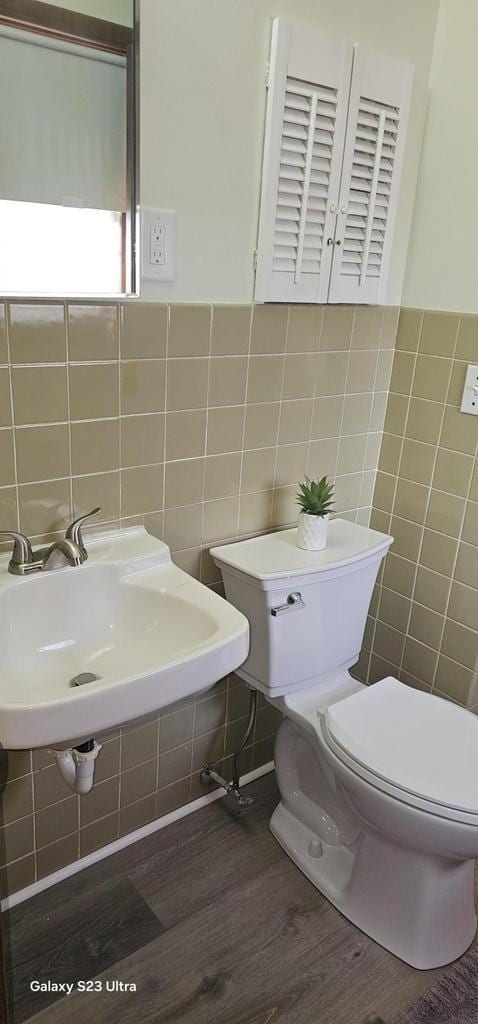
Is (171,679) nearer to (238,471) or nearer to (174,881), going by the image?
(238,471)

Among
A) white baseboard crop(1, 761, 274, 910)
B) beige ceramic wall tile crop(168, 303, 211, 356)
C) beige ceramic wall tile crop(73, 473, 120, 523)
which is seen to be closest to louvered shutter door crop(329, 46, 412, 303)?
beige ceramic wall tile crop(168, 303, 211, 356)

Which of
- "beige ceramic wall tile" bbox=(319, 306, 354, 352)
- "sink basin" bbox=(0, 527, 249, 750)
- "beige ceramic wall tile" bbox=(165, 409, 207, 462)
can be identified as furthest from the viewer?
"beige ceramic wall tile" bbox=(319, 306, 354, 352)

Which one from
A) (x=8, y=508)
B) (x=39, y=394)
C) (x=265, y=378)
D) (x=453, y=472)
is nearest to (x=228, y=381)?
(x=265, y=378)

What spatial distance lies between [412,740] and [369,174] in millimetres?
1265

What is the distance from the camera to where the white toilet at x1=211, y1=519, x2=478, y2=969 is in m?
1.40

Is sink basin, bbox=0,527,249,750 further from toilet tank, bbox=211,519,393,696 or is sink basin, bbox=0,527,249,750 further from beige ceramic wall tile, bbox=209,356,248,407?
beige ceramic wall tile, bbox=209,356,248,407

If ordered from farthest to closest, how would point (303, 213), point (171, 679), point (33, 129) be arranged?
1. point (303, 213)
2. point (33, 129)
3. point (171, 679)

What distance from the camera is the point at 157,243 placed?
1.36 m

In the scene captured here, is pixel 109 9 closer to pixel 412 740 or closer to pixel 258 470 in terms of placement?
pixel 258 470

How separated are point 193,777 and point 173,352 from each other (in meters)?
1.08

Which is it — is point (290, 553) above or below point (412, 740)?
above

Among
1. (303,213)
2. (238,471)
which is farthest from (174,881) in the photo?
(303,213)

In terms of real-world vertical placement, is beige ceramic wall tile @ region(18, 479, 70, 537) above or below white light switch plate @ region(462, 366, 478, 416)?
below

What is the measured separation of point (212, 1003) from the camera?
1413mm
